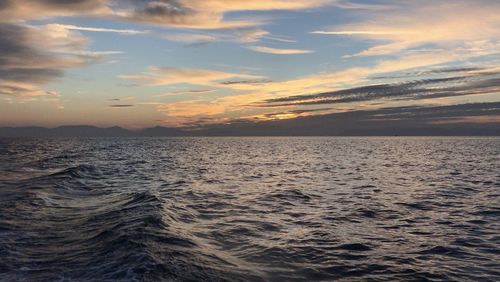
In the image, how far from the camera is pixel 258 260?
1173 centimetres

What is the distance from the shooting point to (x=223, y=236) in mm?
14789

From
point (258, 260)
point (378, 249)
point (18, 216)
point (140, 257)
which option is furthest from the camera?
point (18, 216)

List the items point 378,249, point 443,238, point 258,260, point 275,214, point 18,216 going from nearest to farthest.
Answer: point 258,260
point 378,249
point 443,238
point 18,216
point 275,214

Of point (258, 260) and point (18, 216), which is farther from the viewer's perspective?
point (18, 216)

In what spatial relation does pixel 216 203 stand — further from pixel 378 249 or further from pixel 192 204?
pixel 378 249

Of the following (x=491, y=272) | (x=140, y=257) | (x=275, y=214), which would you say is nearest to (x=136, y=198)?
(x=275, y=214)

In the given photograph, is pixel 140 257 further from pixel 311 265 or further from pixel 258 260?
pixel 311 265

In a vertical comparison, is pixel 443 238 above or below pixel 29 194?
below

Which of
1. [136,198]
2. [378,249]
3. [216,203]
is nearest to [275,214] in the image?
[216,203]

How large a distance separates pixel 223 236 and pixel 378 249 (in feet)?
19.4

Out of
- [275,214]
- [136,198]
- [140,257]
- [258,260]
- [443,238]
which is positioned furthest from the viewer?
[136,198]

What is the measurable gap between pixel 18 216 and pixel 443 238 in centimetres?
1825

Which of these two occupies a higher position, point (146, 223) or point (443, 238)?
point (146, 223)

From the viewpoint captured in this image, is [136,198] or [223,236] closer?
[223,236]
